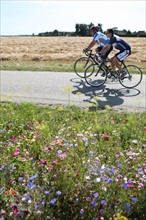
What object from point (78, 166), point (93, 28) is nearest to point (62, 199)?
point (78, 166)

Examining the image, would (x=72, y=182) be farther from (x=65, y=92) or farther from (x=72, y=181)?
(x=65, y=92)

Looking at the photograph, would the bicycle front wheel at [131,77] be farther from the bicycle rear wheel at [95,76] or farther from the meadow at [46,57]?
the meadow at [46,57]

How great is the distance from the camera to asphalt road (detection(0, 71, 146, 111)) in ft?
27.4

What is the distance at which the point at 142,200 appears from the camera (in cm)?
308

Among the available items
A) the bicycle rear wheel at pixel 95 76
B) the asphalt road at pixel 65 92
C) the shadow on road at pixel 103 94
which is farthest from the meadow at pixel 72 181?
the bicycle rear wheel at pixel 95 76

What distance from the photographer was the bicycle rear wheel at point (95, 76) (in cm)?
1066

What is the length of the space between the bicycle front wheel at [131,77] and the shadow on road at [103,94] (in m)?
0.34

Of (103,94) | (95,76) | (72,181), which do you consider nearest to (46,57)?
(95,76)

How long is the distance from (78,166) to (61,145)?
538mm

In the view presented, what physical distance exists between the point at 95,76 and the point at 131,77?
1280 millimetres

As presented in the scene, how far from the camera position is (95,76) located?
11016 millimetres

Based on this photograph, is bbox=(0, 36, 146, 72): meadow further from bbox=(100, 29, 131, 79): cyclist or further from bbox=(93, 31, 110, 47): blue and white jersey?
bbox=(100, 29, 131, 79): cyclist

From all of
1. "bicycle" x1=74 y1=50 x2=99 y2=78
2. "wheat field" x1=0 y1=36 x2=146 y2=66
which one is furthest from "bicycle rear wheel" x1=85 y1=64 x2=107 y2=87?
"wheat field" x1=0 y1=36 x2=146 y2=66

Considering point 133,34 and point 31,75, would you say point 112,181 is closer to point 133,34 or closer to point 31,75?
point 31,75
